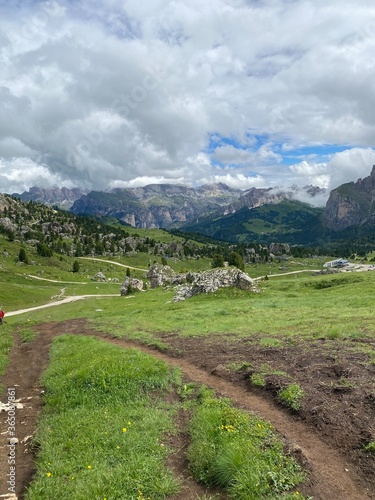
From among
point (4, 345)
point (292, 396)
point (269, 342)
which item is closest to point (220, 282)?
point (4, 345)

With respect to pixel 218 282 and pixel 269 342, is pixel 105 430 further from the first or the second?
pixel 218 282

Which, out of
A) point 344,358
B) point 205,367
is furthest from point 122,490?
point 344,358

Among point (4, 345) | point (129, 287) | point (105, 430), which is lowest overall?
point (129, 287)

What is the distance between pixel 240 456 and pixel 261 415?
3396 mm

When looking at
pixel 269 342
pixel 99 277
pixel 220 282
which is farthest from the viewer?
pixel 99 277

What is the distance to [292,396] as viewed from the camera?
14445 millimetres

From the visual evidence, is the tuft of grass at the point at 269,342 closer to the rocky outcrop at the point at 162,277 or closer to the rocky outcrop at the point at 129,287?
the rocky outcrop at the point at 129,287

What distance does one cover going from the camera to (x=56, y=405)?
1664 centimetres

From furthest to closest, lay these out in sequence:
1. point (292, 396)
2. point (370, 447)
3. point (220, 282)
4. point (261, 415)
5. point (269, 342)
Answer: point (220, 282) → point (269, 342) → point (292, 396) → point (261, 415) → point (370, 447)

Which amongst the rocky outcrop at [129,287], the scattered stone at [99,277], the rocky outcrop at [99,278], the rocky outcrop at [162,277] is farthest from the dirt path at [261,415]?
the scattered stone at [99,277]

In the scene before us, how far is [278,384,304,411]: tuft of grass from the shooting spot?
548 inches

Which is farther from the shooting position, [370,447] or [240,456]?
[370,447]

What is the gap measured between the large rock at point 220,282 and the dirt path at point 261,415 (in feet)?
129

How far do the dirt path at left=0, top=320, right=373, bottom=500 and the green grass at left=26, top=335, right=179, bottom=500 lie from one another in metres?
0.75
